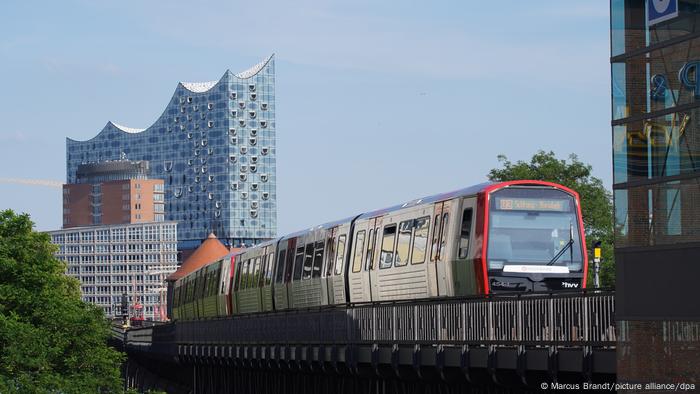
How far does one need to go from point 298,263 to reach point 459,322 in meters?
20.5

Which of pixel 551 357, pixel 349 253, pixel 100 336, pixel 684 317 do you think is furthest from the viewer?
pixel 100 336

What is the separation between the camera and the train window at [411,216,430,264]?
34.3m

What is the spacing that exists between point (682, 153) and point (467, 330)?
10.6 meters

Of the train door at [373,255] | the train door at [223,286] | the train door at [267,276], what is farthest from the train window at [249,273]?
the train door at [373,255]

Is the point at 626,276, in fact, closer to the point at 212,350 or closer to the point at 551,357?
the point at 551,357

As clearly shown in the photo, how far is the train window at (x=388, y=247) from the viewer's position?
121 feet

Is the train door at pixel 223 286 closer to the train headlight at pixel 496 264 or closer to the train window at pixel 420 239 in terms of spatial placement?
the train window at pixel 420 239

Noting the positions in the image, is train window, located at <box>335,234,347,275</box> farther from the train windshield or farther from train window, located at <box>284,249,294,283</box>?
the train windshield

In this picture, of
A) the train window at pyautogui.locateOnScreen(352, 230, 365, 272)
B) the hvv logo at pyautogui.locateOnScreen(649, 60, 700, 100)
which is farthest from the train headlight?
the hvv logo at pyautogui.locateOnScreen(649, 60, 700, 100)

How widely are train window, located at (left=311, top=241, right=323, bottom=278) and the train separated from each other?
0.03 meters

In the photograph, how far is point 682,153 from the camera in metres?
16.3

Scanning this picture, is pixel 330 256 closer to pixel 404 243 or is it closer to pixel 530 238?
pixel 404 243

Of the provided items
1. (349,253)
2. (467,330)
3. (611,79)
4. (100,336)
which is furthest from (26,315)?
(611,79)

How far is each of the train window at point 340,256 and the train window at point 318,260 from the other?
202cm
